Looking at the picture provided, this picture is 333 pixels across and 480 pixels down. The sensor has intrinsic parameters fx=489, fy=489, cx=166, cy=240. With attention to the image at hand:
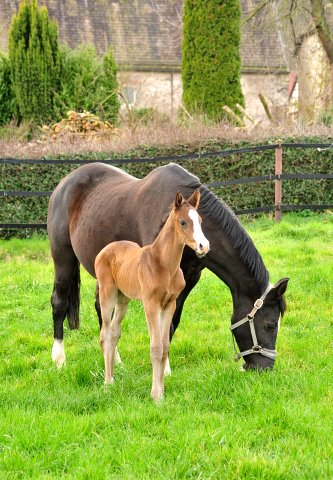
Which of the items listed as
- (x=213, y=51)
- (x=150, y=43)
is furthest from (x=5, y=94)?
(x=150, y=43)

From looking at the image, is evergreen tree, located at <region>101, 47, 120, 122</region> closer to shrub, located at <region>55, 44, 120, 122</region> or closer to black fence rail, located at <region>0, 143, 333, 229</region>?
shrub, located at <region>55, 44, 120, 122</region>

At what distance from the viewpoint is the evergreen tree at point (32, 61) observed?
17.2 metres

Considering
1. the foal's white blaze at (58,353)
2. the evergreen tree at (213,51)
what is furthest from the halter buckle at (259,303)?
the evergreen tree at (213,51)

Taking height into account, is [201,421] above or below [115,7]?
below

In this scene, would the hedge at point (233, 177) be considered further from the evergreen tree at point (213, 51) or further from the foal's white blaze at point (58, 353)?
the foal's white blaze at point (58, 353)

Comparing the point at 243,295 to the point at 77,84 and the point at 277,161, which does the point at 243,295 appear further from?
the point at 77,84

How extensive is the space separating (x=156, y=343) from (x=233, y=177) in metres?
7.79

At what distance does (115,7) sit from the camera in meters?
24.9

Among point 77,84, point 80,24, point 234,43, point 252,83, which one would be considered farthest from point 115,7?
point 234,43

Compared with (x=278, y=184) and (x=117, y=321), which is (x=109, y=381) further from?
(x=278, y=184)

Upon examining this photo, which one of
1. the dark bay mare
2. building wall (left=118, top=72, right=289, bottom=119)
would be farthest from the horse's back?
building wall (left=118, top=72, right=289, bottom=119)

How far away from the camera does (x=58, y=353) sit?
15.7 feet

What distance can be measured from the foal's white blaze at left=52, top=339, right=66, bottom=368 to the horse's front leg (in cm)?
149

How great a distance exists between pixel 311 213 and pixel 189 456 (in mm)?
8365
